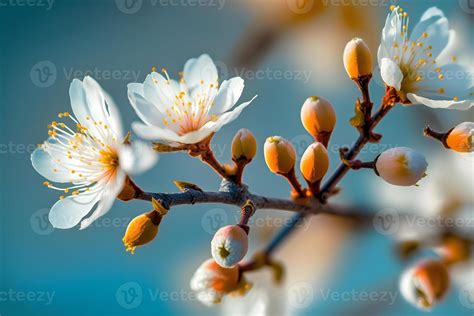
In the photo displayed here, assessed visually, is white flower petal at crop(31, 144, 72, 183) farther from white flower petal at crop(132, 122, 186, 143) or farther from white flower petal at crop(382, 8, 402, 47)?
white flower petal at crop(382, 8, 402, 47)

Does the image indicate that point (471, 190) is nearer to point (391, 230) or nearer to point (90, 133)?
point (391, 230)

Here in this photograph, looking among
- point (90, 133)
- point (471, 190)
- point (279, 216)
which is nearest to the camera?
point (90, 133)

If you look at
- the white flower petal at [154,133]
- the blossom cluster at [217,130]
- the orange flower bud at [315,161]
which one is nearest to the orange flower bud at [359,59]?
the blossom cluster at [217,130]

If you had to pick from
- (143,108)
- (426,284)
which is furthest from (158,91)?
(426,284)

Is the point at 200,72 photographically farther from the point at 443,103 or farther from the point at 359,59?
the point at 443,103

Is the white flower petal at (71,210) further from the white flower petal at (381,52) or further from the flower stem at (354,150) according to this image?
the white flower petal at (381,52)

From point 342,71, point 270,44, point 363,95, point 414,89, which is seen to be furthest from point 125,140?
point 342,71

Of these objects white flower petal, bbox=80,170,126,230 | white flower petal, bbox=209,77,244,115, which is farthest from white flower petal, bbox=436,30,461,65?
white flower petal, bbox=80,170,126,230
